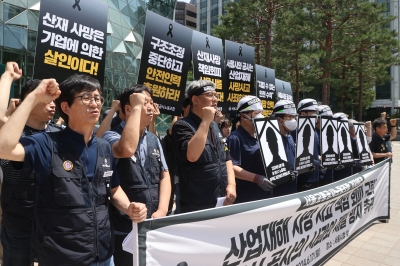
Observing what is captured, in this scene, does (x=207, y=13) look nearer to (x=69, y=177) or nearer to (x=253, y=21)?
(x=253, y=21)

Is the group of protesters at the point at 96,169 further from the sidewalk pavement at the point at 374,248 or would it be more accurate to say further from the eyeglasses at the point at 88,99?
the sidewalk pavement at the point at 374,248

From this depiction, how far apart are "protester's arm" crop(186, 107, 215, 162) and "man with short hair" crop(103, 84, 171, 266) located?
270 millimetres

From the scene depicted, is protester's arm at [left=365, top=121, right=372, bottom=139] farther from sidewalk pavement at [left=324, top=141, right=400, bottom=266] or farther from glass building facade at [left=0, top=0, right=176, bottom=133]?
glass building facade at [left=0, top=0, right=176, bottom=133]

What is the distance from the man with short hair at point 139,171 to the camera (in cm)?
213

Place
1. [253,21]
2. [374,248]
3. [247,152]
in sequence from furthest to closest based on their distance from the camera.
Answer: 1. [253,21]
2. [374,248]
3. [247,152]

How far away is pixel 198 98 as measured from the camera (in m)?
2.91

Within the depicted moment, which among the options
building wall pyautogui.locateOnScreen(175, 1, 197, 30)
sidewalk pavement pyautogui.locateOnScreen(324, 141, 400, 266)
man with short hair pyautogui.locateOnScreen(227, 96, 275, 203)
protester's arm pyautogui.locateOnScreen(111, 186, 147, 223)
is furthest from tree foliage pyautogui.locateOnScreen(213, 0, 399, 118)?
building wall pyautogui.locateOnScreen(175, 1, 197, 30)

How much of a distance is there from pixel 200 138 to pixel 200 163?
0.29m

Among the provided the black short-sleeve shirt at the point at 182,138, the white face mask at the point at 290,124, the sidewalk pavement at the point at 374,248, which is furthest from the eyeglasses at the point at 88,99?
the sidewalk pavement at the point at 374,248

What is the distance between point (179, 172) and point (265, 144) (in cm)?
90

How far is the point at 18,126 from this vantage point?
5.02 ft

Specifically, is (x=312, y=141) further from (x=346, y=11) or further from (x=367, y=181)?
(x=346, y=11)

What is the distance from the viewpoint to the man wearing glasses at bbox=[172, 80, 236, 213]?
274 centimetres

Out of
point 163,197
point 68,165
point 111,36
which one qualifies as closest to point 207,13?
point 111,36
